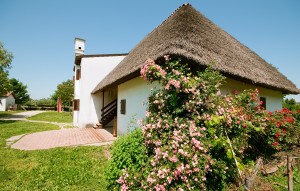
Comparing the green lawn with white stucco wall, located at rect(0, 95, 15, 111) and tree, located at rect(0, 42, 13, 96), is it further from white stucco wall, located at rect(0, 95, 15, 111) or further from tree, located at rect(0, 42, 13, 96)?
white stucco wall, located at rect(0, 95, 15, 111)

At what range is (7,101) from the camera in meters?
45.0

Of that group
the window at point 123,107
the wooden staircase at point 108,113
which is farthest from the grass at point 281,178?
the wooden staircase at point 108,113

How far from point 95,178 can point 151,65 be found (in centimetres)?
335

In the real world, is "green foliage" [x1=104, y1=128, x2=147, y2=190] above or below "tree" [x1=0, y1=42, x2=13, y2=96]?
below

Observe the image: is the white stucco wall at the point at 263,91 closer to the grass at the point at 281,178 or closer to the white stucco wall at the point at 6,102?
the grass at the point at 281,178

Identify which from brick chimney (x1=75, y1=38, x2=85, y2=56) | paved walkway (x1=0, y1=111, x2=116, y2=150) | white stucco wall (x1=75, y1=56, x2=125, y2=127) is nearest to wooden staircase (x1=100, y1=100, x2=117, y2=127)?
white stucco wall (x1=75, y1=56, x2=125, y2=127)

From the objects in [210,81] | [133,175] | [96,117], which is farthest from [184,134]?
[96,117]

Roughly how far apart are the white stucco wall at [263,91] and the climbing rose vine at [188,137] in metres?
2.50

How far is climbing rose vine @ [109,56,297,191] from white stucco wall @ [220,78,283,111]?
2498 millimetres

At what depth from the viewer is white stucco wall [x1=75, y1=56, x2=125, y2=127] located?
14.7 meters

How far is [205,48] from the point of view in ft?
22.1

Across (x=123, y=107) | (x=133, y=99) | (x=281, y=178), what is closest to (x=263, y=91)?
(x=281, y=178)

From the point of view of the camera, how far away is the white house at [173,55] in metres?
6.38

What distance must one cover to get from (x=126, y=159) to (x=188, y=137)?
1444 mm
